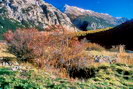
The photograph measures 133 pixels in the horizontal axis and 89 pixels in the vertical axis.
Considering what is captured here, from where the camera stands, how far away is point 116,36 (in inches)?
1838

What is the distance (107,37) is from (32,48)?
29189 mm

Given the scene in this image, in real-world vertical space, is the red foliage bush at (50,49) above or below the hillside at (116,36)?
below

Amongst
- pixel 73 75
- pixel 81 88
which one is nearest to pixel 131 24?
pixel 73 75

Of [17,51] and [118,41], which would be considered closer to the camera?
→ [17,51]

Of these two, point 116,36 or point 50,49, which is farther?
point 116,36

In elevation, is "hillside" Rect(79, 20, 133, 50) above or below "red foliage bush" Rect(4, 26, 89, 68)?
above

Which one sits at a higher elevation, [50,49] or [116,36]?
[116,36]

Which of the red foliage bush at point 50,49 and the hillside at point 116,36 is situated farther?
the hillside at point 116,36

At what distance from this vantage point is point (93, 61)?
20.9 metres

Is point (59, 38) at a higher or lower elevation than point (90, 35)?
lower

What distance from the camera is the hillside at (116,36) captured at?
4344 centimetres

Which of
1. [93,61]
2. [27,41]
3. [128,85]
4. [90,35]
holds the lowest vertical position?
[128,85]

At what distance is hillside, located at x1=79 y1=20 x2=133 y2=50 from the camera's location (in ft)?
143

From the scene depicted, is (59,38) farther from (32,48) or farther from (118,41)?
(118,41)
